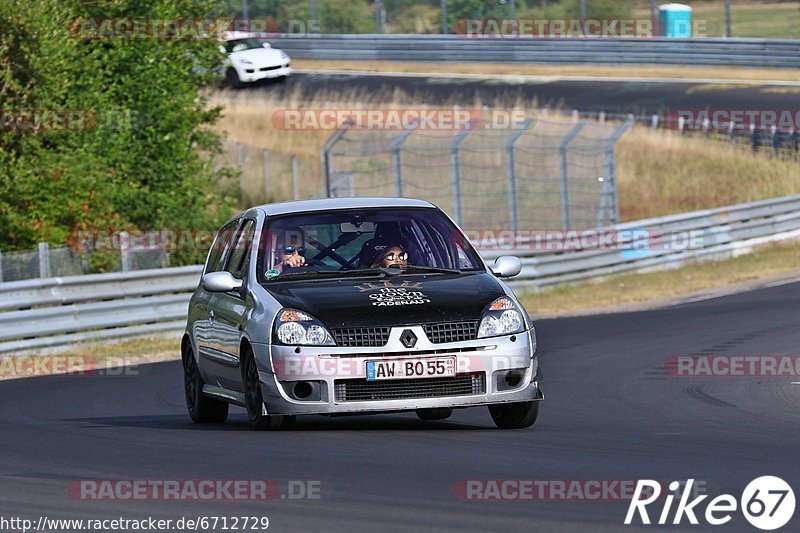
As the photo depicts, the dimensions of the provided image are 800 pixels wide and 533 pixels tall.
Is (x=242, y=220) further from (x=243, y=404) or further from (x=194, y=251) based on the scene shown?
(x=194, y=251)

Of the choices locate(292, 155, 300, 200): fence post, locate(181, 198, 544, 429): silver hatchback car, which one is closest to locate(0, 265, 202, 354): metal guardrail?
locate(181, 198, 544, 429): silver hatchback car

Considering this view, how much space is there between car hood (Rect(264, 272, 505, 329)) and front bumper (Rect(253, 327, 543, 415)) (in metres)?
0.14

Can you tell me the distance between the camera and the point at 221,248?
11695 mm

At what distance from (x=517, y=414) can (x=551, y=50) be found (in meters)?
39.4

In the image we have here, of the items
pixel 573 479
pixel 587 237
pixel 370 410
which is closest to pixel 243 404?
pixel 370 410

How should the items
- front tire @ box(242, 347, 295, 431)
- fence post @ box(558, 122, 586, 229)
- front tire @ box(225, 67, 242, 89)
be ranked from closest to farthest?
front tire @ box(242, 347, 295, 431) → fence post @ box(558, 122, 586, 229) → front tire @ box(225, 67, 242, 89)

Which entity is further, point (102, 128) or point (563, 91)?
point (563, 91)

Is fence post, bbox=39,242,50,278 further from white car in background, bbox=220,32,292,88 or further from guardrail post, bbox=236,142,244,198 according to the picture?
white car in background, bbox=220,32,292,88

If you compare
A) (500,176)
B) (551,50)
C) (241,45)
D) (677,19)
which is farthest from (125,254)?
(677,19)

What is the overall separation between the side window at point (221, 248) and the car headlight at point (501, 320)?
2476 millimetres

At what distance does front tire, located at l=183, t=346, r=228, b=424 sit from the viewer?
37.2 feet

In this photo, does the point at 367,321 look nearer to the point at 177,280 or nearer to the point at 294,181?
the point at 177,280

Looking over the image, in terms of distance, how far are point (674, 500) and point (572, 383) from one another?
6.82 meters

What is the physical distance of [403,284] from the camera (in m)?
9.83
